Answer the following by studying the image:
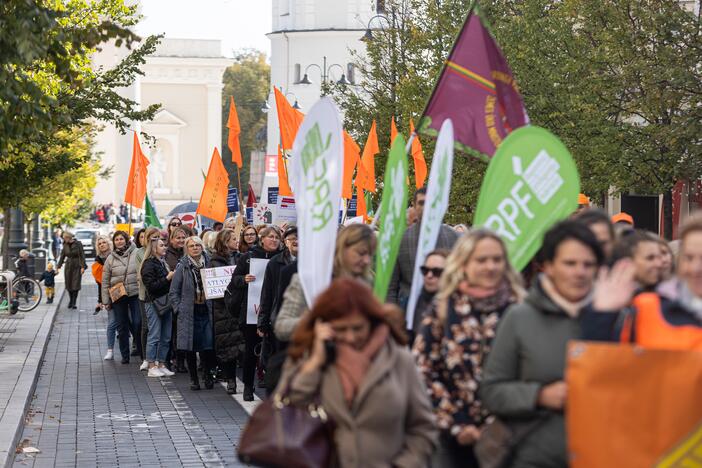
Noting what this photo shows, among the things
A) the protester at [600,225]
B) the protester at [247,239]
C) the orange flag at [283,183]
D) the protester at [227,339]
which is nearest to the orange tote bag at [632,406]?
the protester at [600,225]

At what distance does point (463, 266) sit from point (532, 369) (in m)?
0.68

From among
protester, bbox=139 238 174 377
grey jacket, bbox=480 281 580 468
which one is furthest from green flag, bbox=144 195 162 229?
grey jacket, bbox=480 281 580 468

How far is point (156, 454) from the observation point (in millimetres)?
11477

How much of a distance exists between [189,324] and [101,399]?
3.92ft

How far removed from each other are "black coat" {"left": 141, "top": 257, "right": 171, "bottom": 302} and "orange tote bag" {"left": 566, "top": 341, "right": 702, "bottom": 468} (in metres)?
12.1

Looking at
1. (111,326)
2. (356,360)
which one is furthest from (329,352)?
(111,326)

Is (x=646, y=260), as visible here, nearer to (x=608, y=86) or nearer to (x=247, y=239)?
(x=247, y=239)

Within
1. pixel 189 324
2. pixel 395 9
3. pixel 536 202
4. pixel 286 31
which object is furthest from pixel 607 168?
pixel 286 31

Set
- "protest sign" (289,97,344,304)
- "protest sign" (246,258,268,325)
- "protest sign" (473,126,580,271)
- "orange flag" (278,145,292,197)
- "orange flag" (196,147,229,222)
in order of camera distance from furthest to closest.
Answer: "orange flag" (196,147,229,222), "orange flag" (278,145,292,197), "protest sign" (246,258,268,325), "protest sign" (289,97,344,304), "protest sign" (473,126,580,271)

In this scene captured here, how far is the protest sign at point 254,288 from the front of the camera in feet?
46.6

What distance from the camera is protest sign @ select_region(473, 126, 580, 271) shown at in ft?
22.3

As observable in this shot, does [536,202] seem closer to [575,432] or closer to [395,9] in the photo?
[575,432]

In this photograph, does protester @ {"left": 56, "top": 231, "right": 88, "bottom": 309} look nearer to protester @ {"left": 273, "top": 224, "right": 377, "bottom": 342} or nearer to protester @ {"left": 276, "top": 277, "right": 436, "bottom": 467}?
protester @ {"left": 273, "top": 224, "right": 377, "bottom": 342}

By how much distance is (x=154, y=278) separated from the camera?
1691cm
